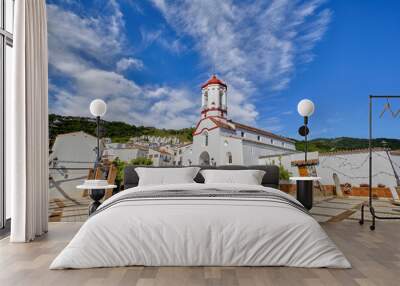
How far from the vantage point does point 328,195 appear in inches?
194

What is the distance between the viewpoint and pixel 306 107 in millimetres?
4762

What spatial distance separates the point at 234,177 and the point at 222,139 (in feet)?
3.63

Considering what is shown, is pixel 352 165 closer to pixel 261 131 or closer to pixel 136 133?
pixel 261 131

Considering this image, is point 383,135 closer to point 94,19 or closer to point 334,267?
point 334,267

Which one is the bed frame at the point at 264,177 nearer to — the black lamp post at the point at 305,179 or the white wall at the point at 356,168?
the black lamp post at the point at 305,179

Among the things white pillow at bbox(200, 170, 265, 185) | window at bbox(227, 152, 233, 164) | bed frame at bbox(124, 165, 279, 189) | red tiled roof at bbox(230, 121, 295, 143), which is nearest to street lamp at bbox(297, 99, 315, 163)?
red tiled roof at bbox(230, 121, 295, 143)

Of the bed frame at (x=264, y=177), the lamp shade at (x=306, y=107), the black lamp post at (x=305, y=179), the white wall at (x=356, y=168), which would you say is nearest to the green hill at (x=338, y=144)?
the white wall at (x=356, y=168)

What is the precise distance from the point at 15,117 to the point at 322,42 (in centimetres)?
434

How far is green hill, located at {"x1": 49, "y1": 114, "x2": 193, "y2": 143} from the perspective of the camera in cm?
509

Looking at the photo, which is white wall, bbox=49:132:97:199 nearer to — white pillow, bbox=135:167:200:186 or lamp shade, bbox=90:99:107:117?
lamp shade, bbox=90:99:107:117

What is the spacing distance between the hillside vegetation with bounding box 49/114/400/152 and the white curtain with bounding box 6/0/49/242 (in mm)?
1292

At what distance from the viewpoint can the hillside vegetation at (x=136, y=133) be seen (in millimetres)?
5012

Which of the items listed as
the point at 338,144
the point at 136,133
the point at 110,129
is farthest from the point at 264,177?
the point at 110,129

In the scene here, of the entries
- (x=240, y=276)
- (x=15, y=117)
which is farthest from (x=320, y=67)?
(x=15, y=117)
